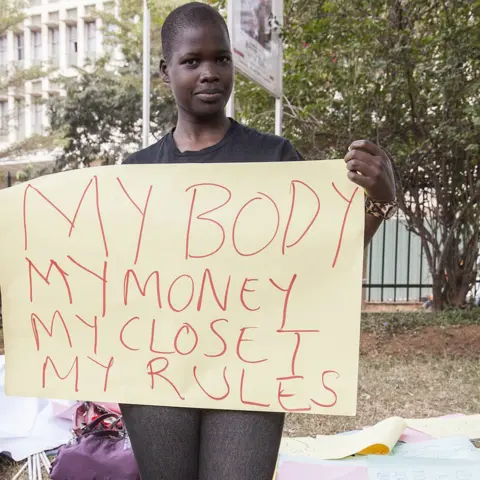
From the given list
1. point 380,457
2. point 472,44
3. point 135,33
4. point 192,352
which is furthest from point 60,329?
point 135,33

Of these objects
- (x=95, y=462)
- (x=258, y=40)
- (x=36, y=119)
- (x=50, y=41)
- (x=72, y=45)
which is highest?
(x=50, y=41)

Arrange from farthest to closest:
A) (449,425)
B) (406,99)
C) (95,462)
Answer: (406,99) < (449,425) < (95,462)

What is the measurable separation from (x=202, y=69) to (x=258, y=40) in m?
3.01

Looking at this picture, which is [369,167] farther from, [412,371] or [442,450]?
[412,371]

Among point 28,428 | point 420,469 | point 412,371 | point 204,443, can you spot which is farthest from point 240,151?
point 412,371

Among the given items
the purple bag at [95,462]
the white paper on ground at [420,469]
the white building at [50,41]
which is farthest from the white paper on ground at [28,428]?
the white building at [50,41]

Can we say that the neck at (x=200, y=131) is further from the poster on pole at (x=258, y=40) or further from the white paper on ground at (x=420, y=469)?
the poster on pole at (x=258, y=40)

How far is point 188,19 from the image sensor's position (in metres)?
1.31

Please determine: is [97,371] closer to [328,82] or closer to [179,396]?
[179,396]

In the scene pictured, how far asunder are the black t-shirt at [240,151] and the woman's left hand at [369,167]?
193 mm

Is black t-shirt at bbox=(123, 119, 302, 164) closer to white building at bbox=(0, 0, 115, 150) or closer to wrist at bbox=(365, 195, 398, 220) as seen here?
wrist at bbox=(365, 195, 398, 220)

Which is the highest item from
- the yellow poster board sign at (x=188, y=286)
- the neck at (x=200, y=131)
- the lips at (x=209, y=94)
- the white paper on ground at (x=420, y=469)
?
the lips at (x=209, y=94)

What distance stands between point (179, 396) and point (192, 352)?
0.10 m

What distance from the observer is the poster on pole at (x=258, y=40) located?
361 centimetres
